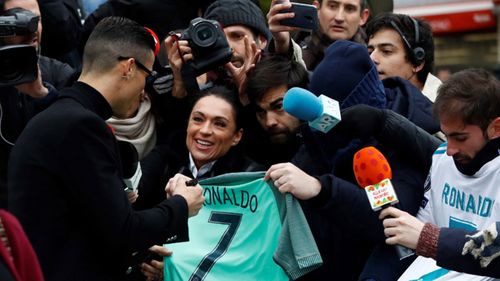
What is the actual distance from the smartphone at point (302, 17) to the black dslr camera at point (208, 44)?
1.27 feet

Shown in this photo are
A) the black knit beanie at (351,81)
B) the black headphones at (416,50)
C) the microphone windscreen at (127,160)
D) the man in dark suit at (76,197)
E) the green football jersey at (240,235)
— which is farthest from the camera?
the black headphones at (416,50)

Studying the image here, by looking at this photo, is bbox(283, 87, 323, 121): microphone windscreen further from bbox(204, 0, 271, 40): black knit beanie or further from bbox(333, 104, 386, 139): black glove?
bbox(204, 0, 271, 40): black knit beanie

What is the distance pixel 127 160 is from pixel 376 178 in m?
1.12

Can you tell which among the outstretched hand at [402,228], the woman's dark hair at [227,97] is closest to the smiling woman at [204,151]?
the woman's dark hair at [227,97]

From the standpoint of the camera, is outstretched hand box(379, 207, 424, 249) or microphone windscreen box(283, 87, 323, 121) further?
microphone windscreen box(283, 87, 323, 121)

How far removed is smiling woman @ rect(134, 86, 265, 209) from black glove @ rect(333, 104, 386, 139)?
2.35 ft

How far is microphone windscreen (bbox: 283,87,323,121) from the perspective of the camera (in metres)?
4.98

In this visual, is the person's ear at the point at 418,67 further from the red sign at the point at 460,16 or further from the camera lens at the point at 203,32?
the red sign at the point at 460,16

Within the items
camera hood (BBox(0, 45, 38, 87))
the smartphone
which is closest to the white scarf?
camera hood (BBox(0, 45, 38, 87))

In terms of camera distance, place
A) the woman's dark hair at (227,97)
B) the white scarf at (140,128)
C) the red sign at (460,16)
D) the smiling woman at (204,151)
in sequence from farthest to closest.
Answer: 1. the red sign at (460,16)
2. the white scarf at (140,128)
3. the woman's dark hair at (227,97)
4. the smiling woman at (204,151)

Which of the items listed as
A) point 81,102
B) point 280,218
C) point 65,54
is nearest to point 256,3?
point 65,54

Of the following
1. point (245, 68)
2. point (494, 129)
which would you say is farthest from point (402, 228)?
point (245, 68)

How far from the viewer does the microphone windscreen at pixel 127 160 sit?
509cm

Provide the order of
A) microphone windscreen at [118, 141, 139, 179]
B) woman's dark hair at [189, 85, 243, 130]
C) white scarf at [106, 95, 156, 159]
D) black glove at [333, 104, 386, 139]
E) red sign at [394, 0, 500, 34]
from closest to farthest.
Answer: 1. microphone windscreen at [118, 141, 139, 179]
2. black glove at [333, 104, 386, 139]
3. woman's dark hair at [189, 85, 243, 130]
4. white scarf at [106, 95, 156, 159]
5. red sign at [394, 0, 500, 34]
